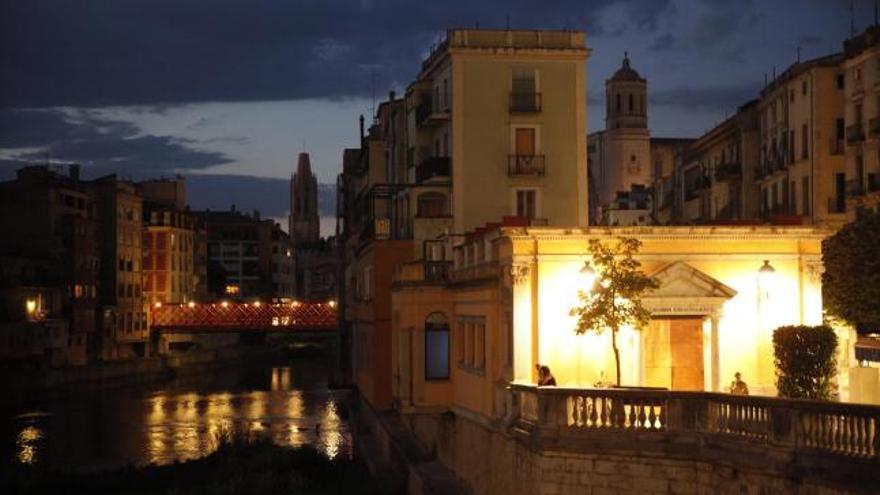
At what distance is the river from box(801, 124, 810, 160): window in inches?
1022

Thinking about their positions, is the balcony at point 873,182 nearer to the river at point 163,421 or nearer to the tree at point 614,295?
the river at point 163,421

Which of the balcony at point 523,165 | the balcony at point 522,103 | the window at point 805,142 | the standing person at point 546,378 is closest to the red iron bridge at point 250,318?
the window at point 805,142

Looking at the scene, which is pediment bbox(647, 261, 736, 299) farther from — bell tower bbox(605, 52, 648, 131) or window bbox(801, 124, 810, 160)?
bell tower bbox(605, 52, 648, 131)

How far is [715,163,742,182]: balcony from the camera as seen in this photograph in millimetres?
74438

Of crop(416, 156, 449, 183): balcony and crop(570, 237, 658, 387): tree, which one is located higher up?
crop(416, 156, 449, 183): balcony

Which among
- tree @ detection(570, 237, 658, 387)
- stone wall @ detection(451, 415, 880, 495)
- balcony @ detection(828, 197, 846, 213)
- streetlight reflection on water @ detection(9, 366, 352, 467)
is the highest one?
balcony @ detection(828, 197, 846, 213)

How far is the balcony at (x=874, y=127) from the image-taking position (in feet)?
187

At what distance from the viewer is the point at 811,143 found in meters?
62.9

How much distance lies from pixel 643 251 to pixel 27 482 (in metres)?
27.1

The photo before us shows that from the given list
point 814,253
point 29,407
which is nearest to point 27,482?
point 814,253

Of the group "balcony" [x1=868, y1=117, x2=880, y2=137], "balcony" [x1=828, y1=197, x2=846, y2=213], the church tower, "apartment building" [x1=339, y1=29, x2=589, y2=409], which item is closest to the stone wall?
"apartment building" [x1=339, y1=29, x2=589, y2=409]

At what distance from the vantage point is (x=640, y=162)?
12900 centimetres

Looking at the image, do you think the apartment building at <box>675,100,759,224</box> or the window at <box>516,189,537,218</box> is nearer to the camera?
the window at <box>516,189,537,218</box>

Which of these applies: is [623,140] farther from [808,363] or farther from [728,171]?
[808,363]
